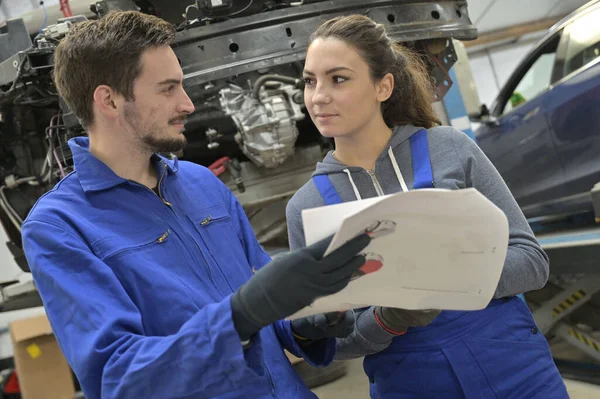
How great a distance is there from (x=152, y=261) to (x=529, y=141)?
3.24m

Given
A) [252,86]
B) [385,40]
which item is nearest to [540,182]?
[252,86]

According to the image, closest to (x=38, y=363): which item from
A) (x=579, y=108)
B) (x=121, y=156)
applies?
(x=121, y=156)

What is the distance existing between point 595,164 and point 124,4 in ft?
8.58

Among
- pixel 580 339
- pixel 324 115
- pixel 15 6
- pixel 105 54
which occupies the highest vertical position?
pixel 15 6

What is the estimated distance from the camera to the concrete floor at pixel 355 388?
2.54 meters

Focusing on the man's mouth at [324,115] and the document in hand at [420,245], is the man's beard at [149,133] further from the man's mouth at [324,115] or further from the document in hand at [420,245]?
the document in hand at [420,245]

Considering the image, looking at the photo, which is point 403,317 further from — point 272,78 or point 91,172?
point 272,78

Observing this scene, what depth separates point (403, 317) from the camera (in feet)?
3.81

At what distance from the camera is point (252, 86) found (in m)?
2.57

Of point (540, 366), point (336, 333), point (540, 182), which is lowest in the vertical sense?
point (540, 182)

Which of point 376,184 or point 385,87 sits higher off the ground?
point 385,87

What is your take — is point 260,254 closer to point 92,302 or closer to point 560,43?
point 92,302

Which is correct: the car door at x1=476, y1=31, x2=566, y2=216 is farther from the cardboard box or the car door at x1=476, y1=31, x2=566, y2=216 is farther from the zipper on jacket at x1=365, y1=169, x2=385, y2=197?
the cardboard box

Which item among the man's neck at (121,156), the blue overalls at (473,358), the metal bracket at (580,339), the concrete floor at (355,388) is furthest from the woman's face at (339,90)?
the metal bracket at (580,339)
